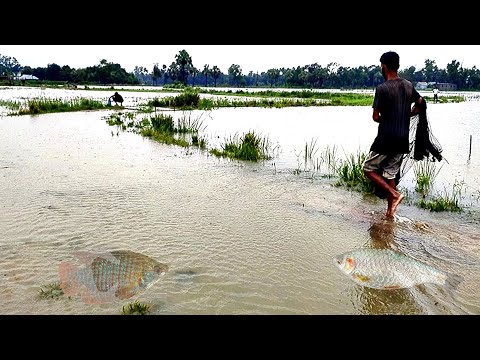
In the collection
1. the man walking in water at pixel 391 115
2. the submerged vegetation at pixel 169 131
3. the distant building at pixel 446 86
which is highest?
the distant building at pixel 446 86

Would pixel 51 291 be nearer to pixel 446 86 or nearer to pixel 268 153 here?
pixel 268 153

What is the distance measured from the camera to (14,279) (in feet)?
10.3

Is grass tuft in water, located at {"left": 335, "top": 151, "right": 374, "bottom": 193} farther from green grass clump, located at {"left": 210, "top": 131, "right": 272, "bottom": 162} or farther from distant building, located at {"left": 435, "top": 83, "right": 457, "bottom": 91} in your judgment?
distant building, located at {"left": 435, "top": 83, "right": 457, "bottom": 91}

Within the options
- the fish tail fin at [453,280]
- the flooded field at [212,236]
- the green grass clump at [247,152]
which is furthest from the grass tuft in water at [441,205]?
the green grass clump at [247,152]

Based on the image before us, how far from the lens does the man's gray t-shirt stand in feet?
13.6

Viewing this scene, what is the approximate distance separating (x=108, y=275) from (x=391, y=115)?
134 inches

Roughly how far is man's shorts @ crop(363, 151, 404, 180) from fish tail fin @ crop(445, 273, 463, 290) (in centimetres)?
148

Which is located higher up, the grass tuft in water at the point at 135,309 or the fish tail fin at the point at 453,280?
the grass tuft in water at the point at 135,309

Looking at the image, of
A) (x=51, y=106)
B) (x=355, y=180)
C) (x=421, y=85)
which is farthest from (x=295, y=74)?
(x=355, y=180)

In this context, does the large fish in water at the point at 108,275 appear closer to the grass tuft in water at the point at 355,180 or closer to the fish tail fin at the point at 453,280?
the fish tail fin at the point at 453,280

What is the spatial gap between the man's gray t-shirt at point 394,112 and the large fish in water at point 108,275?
9.40 feet

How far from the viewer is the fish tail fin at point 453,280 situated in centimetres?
315
